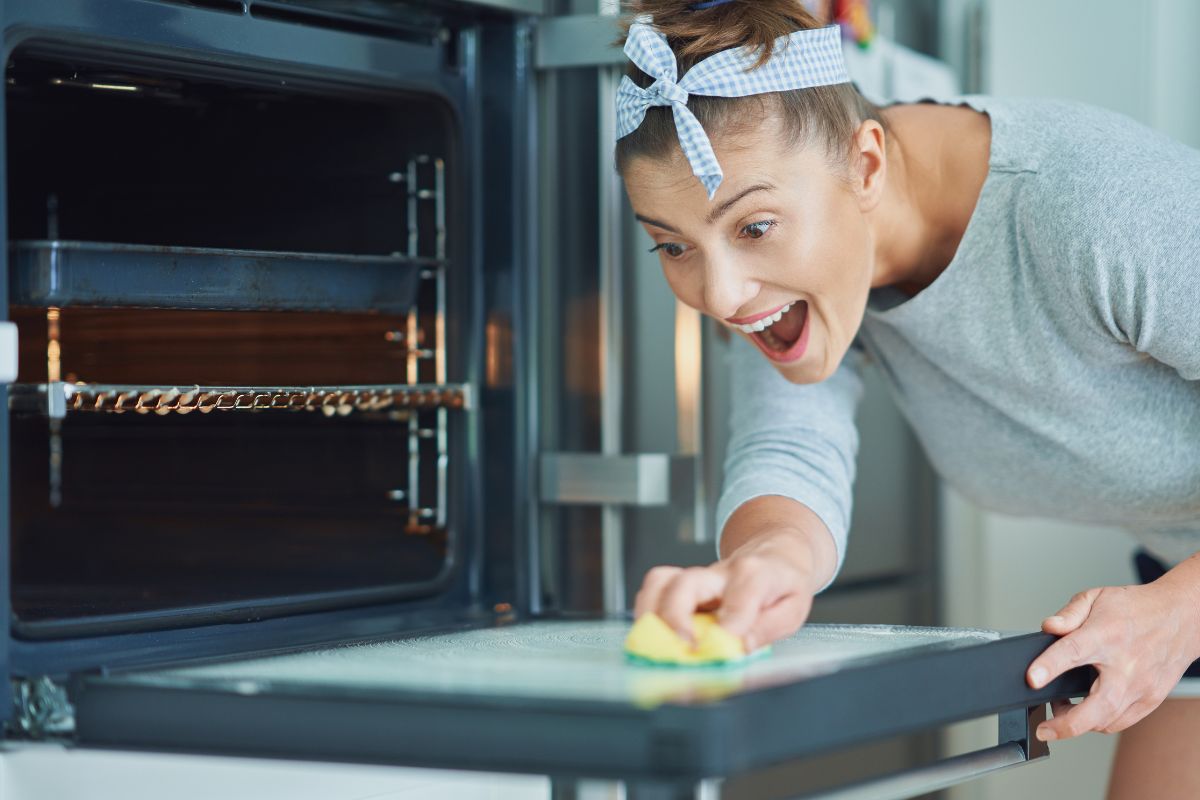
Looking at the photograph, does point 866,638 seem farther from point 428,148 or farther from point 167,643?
point 428,148

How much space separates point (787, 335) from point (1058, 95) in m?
1.06

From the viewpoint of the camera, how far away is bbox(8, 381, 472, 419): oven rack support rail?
3.47 ft

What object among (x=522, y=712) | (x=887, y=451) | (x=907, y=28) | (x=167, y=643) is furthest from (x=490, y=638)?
(x=907, y=28)

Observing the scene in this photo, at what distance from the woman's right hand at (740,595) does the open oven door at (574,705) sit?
2 cm

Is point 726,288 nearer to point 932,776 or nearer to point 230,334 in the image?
point 932,776

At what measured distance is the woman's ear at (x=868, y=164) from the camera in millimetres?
1198

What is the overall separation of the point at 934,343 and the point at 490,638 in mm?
529

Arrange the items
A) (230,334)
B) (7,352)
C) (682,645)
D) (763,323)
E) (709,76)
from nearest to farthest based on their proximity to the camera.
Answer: (682,645), (7,352), (709,76), (763,323), (230,334)

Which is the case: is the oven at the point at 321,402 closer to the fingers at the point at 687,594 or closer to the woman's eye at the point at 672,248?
the fingers at the point at 687,594

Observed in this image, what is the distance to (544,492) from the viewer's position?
55.3 inches

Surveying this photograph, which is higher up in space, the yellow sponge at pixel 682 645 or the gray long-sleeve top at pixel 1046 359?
the gray long-sleeve top at pixel 1046 359

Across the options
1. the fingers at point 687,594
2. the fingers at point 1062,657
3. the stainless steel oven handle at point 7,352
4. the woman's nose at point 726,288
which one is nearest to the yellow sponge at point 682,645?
the fingers at point 687,594

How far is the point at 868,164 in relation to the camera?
1.23m

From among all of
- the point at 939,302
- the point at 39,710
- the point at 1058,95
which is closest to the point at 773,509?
the point at 939,302
